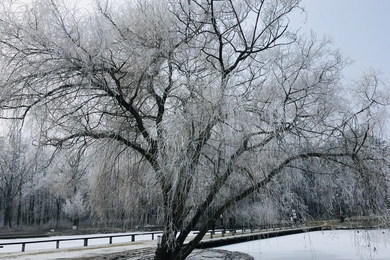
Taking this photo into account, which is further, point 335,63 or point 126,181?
point 335,63

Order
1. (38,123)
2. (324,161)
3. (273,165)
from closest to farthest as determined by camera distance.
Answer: (38,123) → (273,165) → (324,161)

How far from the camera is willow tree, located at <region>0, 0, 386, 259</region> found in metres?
5.21

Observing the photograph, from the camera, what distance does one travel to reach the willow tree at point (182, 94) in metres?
5.21

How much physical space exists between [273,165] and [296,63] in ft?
7.37

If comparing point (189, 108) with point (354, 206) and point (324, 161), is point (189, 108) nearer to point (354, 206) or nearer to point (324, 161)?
point (324, 161)

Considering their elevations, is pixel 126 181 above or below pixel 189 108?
below

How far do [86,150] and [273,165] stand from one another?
11.5 ft

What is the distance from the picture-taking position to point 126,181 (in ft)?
21.4

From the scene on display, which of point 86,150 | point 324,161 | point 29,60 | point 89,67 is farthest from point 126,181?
point 324,161

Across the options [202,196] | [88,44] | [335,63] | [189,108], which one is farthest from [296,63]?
[88,44]

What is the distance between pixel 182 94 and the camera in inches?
243

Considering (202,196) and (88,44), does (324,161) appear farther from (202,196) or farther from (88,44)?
(88,44)

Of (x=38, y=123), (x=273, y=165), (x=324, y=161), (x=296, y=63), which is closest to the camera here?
(x=38, y=123)

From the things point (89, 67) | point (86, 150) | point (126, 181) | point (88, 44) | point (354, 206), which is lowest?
point (354, 206)
